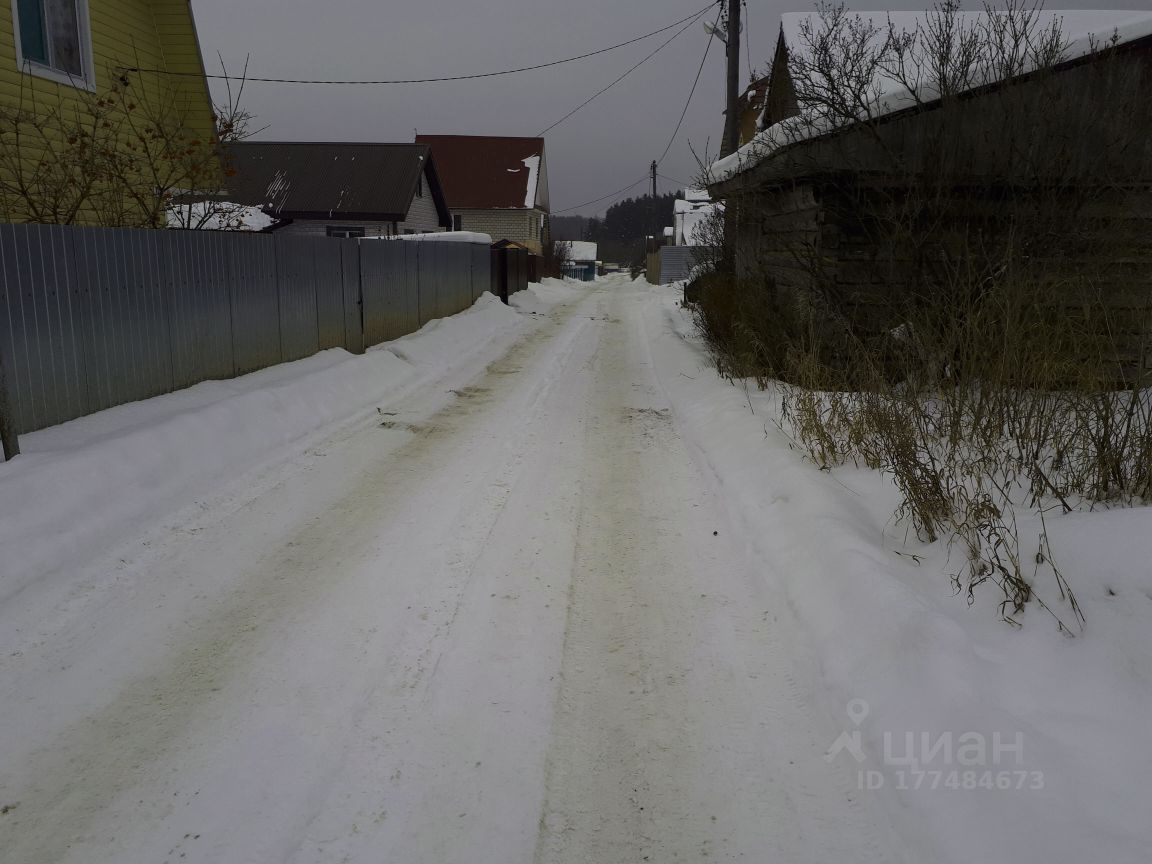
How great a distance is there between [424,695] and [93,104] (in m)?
11.8

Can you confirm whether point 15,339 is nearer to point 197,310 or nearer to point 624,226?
point 197,310

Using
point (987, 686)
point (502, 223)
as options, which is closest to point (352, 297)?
point (987, 686)

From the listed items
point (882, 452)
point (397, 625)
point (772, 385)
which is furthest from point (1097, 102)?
point (397, 625)

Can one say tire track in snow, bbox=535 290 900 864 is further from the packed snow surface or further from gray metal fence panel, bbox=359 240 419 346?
gray metal fence panel, bbox=359 240 419 346

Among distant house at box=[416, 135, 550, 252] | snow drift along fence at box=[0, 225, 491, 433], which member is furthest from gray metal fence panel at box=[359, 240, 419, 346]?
distant house at box=[416, 135, 550, 252]

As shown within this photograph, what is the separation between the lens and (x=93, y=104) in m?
11.8

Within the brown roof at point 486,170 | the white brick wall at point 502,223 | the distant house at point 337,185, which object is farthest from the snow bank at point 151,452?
the brown roof at point 486,170

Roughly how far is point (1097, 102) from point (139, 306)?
10.4 m

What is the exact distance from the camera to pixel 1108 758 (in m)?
2.94

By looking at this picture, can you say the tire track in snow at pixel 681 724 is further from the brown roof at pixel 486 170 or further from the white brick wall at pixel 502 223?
the brown roof at pixel 486 170

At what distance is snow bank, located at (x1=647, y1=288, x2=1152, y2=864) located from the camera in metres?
2.78

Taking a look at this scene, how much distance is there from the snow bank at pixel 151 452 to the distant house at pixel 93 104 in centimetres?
262

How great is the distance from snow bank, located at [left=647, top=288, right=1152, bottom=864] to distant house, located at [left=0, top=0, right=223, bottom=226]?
328 inches

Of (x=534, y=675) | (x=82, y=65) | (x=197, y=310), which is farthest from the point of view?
(x=82, y=65)
